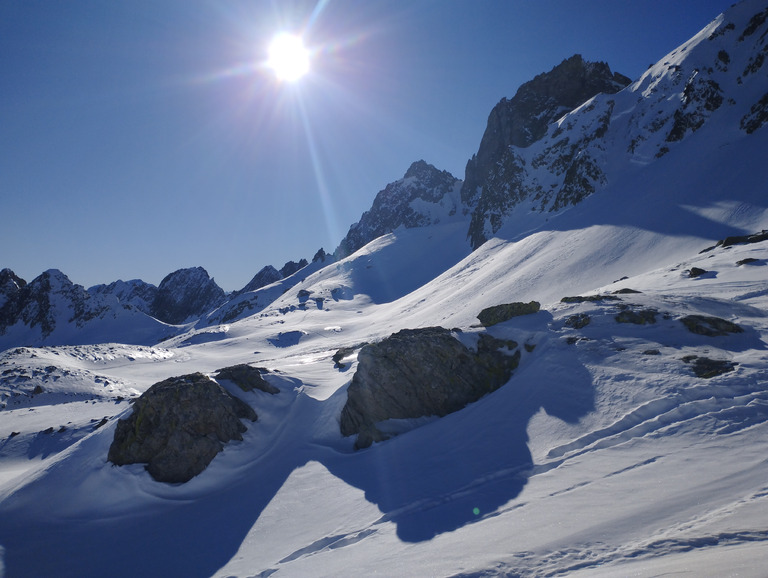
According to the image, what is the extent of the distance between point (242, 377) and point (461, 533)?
11617mm

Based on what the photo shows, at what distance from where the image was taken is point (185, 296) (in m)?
141

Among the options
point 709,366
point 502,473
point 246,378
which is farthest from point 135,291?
point 709,366

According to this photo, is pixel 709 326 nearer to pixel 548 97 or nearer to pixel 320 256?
pixel 548 97

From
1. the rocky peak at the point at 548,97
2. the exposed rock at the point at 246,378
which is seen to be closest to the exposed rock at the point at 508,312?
the exposed rock at the point at 246,378

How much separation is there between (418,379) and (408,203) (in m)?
123

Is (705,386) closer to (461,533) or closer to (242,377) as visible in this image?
(461,533)

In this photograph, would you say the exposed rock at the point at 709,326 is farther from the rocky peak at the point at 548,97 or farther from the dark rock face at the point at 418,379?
the rocky peak at the point at 548,97

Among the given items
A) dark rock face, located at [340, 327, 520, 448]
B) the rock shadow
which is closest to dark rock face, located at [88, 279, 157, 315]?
dark rock face, located at [340, 327, 520, 448]

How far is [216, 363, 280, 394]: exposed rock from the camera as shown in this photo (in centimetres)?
1527

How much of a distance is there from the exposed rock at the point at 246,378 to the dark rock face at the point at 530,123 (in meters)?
58.6

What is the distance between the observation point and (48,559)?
9383 mm

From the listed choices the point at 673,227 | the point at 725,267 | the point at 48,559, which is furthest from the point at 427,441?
the point at 673,227

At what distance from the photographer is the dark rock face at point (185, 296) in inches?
5433

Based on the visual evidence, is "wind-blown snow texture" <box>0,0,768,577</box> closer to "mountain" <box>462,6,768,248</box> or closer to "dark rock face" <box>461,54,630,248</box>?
"mountain" <box>462,6,768,248</box>
